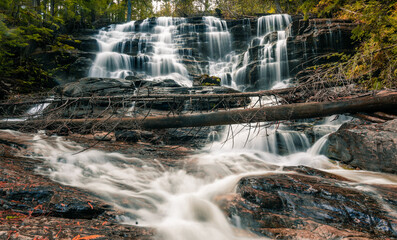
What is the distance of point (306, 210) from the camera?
118 inches

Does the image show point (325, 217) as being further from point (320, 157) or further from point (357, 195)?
point (320, 157)

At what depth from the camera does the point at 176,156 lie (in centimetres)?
623

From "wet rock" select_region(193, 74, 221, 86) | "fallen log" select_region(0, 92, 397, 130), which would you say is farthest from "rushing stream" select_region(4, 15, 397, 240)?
"wet rock" select_region(193, 74, 221, 86)

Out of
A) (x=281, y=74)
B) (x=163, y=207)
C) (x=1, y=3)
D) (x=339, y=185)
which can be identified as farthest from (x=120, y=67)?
(x=339, y=185)

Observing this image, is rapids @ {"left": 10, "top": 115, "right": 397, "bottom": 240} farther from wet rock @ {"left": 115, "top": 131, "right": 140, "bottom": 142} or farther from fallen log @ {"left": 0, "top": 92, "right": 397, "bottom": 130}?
wet rock @ {"left": 115, "top": 131, "right": 140, "bottom": 142}

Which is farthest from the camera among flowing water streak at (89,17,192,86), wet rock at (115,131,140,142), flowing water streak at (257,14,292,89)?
flowing water streak at (89,17,192,86)

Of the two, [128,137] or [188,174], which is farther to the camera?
[128,137]

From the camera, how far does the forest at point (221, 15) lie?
5551 mm

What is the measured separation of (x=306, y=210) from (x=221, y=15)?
29.1 metres

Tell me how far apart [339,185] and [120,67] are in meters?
16.1

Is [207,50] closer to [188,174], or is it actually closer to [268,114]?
[188,174]

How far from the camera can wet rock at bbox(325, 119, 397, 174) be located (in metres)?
4.47

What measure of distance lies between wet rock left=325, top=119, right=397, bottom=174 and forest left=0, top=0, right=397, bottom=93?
43.8 inches

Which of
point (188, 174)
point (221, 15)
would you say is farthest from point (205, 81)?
point (221, 15)
